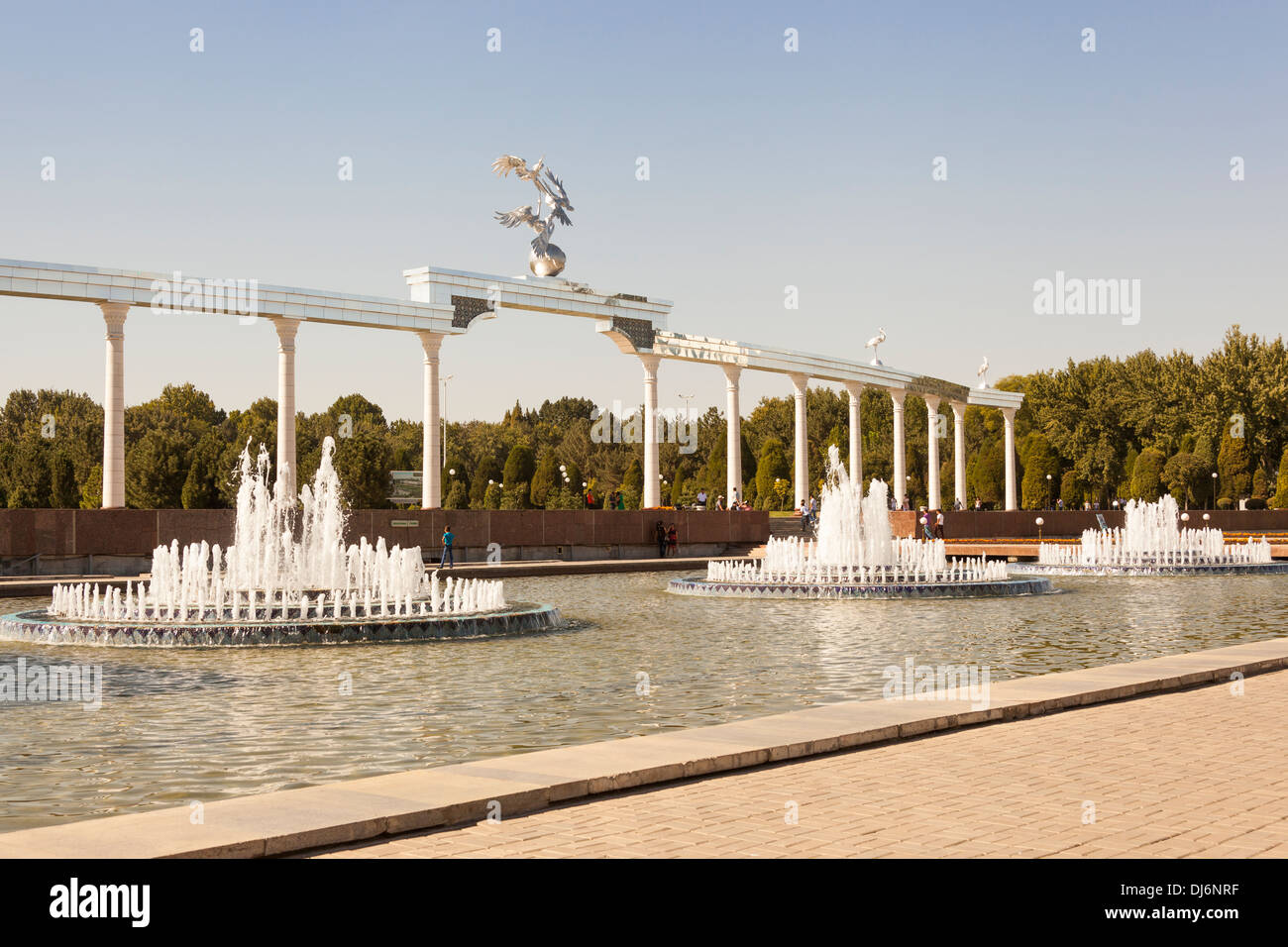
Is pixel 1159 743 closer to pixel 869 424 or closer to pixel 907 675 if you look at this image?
pixel 907 675

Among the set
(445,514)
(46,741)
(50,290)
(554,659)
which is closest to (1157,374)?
(445,514)

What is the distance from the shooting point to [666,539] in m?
41.9

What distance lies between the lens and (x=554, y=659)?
1562 cm

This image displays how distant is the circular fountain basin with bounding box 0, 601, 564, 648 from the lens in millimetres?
17859

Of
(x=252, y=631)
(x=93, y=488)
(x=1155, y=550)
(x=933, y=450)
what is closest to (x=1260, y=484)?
(x=933, y=450)

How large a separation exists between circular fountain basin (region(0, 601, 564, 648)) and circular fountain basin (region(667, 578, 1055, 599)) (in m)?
8.53

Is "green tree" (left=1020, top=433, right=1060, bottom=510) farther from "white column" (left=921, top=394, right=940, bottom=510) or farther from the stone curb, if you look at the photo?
the stone curb

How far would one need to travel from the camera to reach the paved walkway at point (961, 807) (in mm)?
6488

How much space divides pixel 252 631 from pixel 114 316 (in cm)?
1718

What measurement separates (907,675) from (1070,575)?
22134 millimetres

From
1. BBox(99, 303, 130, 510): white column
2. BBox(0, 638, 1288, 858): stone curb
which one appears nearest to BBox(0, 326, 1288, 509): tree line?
BBox(99, 303, 130, 510): white column

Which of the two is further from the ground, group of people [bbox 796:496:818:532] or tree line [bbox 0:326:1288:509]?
tree line [bbox 0:326:1288:509]

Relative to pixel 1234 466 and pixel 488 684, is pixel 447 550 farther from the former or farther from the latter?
pixel 1234 466

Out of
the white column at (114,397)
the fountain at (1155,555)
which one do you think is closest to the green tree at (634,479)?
the fountain at (1155,555)
